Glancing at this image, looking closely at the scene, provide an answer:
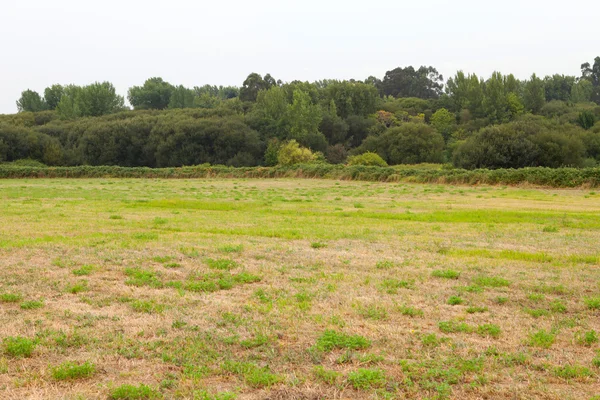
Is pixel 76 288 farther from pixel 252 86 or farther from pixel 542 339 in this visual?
pixel 252 86

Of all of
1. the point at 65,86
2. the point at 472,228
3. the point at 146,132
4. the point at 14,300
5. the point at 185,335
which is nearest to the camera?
the point at 185,335

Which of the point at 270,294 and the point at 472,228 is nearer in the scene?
the point at 270,294

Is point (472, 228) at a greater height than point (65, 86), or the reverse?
point (65, 86)

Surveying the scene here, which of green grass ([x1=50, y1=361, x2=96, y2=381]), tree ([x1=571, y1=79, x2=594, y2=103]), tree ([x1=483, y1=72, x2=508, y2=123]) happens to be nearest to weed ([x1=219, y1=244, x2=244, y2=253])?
green grass ([x1=50, y1=361, x2=96, y2=381])

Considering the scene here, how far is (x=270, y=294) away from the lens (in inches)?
418

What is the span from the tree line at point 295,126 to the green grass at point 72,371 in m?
64.4

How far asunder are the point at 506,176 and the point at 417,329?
143ft

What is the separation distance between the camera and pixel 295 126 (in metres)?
101

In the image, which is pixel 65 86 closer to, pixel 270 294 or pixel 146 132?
pixel 146 132

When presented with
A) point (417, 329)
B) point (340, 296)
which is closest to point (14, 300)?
point (340, 296)

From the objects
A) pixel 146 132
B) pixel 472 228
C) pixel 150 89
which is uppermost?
pixel 150 89

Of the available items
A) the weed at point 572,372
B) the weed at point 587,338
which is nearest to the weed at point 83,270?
the weed at point 572,372

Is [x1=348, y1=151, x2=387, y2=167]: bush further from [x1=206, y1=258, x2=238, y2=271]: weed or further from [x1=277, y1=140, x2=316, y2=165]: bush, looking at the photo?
[x1=206, y1=258, x2=238, y2=271]: weed

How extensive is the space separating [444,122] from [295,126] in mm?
33339
